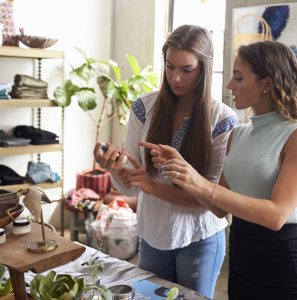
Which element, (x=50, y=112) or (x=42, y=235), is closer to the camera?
(x=42, y=235)

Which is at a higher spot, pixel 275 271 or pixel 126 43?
pixel 126 43

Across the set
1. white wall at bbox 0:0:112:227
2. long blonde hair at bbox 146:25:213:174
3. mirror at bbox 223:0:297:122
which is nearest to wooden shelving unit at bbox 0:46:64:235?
white wall at bbox 0:0:112:227

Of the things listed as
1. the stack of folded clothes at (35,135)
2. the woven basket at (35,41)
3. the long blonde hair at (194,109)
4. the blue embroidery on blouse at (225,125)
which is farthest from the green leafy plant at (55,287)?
the woven basket at (35,41)

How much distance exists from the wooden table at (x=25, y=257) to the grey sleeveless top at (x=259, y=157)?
484 mm

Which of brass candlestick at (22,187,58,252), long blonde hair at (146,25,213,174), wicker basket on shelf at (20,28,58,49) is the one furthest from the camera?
wicker basket on shelf at (20,28,58,49)

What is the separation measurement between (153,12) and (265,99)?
9.49 ft

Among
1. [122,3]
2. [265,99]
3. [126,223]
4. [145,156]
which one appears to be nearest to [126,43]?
[122,3]

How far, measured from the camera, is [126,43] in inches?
173

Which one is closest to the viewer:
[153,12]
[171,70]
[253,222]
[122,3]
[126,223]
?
[253,222]

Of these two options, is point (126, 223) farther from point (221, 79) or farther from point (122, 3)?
point (122, 3)

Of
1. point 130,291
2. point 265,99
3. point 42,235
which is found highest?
point 265,99

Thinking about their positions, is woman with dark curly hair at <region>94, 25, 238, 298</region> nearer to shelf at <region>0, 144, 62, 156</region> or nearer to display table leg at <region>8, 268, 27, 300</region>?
display table leg at <region>8, 268, 27, 300</region>

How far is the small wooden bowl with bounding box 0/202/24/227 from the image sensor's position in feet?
4.37

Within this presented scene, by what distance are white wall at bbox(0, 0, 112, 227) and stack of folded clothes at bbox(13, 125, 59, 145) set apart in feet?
0.62
